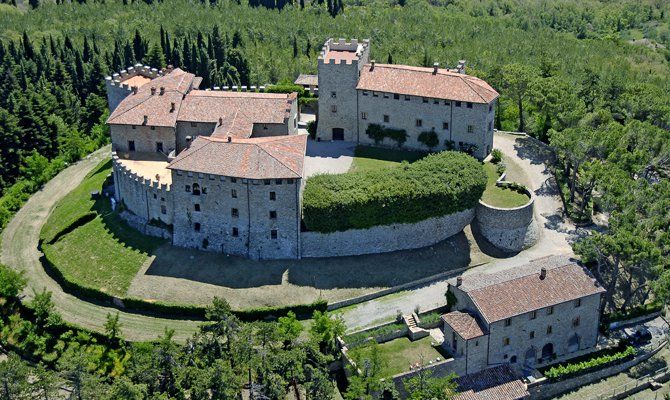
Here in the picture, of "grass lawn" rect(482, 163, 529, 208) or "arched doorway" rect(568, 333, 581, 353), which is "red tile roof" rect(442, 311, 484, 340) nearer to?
"arched doorway" rect(568, 333, 581, 353)

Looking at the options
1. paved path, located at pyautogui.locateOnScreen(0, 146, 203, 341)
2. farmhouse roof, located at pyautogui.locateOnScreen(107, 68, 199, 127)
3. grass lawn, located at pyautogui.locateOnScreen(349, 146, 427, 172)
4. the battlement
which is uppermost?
the battlement

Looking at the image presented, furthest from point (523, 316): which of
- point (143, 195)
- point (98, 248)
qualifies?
point (98, 248)

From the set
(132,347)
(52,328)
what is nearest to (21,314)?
(52,328)

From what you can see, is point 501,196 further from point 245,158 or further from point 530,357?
point 245,158

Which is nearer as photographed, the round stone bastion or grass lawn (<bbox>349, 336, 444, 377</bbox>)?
grass lawn (<bbox>349, 336, 444, 377</bbox>)

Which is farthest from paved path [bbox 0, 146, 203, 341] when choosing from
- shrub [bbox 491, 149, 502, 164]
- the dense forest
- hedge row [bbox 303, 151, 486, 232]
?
shrub [bbox 491, 149, 502, 164]

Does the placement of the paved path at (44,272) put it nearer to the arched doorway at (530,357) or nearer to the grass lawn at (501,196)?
the arched doorway at (530,357)

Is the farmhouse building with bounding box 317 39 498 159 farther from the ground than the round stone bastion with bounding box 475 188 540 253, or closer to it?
farther from the ground
